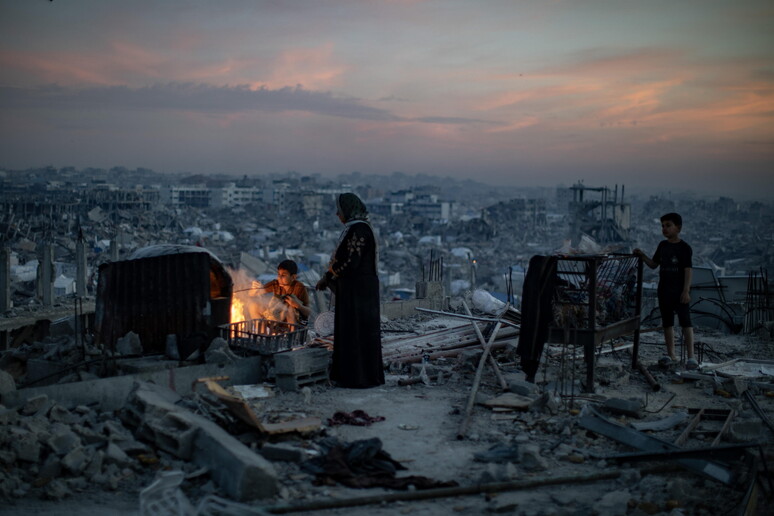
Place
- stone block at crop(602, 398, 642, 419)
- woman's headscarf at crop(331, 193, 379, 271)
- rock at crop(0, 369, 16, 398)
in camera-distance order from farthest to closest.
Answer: woman's headscarf at crop(331, 193, 379, 271), stone block at crop(602, 398, 642, 419), rock at crop(0, 369, 16, 398)

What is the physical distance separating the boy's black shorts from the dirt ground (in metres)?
0.57

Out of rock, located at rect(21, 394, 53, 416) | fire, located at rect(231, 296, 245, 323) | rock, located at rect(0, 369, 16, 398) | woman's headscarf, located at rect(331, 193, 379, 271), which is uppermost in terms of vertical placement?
woman's headscarf, located at rect(331, 193, 379, 271)

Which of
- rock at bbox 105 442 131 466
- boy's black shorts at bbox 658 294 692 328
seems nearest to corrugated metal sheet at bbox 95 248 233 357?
rock at bbox 105 442 131 466

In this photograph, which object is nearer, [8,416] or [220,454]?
[220,454]

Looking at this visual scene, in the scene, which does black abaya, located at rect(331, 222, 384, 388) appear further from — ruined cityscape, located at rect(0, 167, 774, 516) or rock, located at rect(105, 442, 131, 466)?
rock, located at rect(105, 442, 131, 466)

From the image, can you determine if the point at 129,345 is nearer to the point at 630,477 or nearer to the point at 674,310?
the point at 630,477

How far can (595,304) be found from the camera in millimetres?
6930

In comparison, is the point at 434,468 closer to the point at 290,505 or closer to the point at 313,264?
the point at 290,505

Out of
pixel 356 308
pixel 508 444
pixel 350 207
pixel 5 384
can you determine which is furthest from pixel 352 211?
pixel 5 384

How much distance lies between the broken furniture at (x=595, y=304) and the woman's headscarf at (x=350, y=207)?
86.5 inches

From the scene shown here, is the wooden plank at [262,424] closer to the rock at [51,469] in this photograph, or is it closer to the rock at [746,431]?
the rock at [51,469]

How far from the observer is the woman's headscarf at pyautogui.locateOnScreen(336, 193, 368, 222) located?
7363mm

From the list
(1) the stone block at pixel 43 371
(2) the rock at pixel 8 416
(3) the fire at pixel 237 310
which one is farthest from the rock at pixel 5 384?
(3) the fire at pixel 237 310

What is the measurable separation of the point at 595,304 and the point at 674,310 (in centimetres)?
198
